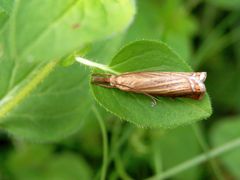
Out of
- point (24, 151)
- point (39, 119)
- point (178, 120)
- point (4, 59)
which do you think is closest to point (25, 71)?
point (4, 59)

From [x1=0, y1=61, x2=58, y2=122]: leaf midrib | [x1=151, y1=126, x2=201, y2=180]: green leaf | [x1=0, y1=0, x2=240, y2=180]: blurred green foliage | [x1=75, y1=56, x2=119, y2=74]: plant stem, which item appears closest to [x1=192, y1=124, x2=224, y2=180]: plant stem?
[x1=0, y1=0, x2=240, y2=180]: blurred green foliage

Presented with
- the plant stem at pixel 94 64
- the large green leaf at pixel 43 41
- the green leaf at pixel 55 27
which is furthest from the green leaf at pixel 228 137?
the green leaf at pixel 55 27

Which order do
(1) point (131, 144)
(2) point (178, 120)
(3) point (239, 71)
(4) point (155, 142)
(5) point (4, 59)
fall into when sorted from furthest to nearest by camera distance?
(3) point (239, 71) < (4) point (155, 142) < (1) point (131, 144) < (5) point (4, 59) < (2) point (178, 120)

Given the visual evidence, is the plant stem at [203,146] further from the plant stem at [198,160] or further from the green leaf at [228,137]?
the green leaf at [228,137]

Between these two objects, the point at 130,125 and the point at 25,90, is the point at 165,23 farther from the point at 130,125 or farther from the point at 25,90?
the point at 25,90

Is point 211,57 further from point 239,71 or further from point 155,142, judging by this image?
point 155,142

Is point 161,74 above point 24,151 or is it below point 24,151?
above

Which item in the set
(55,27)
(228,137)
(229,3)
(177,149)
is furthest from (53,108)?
(229,3)
